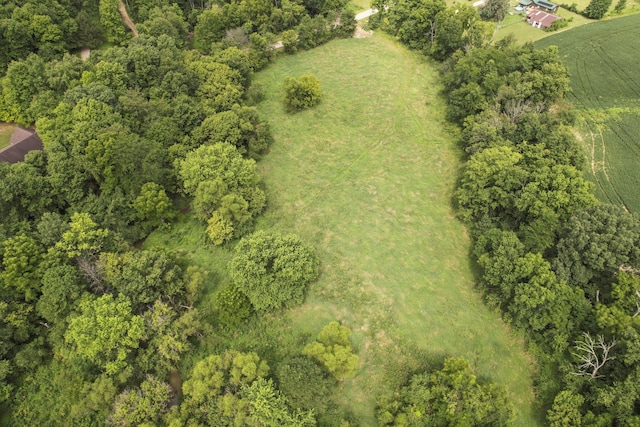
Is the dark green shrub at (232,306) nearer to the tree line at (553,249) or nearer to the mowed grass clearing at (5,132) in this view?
the tree line at (553,249)

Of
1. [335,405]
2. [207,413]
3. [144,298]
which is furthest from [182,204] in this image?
[335,405]

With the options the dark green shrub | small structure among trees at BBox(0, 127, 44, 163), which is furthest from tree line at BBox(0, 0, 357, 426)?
small structure among trees at BBox(0, 127, 44, 163)

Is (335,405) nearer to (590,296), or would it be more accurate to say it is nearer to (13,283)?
(590,296)

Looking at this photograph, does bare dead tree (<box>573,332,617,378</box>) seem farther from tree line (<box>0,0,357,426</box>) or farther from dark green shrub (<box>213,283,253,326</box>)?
dark green shrub (<box>213,283,253,326</box>)

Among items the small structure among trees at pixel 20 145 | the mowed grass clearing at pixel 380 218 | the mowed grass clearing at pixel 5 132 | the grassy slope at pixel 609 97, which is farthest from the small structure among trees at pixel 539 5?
the mowed grass clearing at pixel 5 132

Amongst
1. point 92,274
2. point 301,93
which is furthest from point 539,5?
point 92,274

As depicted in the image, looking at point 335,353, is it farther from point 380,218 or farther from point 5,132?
point 5,132
